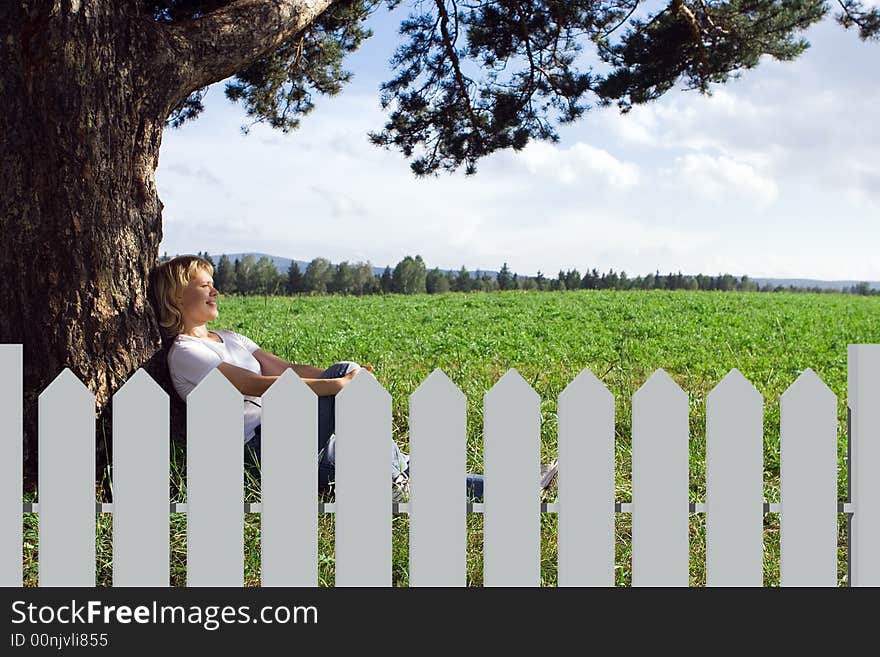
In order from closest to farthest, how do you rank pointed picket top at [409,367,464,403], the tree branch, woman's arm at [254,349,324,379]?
pointed picket top at [409,367,464,403]
the tree branch
woman's arm at [254,349,324,379]

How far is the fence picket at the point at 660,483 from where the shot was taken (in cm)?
302

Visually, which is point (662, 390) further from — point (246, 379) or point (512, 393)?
point (246, 379)

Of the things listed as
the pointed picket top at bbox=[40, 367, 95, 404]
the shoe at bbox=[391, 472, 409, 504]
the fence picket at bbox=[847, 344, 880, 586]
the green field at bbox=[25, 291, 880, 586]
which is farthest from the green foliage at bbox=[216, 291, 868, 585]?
the pointed picket top at bbox=[40, 367, 95, 404]

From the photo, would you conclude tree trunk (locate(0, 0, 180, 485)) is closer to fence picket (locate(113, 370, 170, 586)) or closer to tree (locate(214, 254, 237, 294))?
fence picket (locate(113, 370, 170, 586))

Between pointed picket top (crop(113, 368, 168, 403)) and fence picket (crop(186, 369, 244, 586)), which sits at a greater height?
pointed picket top (crop(113, 368, 168, 403))

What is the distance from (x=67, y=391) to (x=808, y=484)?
2.58 m

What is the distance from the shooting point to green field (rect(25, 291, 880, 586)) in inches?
167

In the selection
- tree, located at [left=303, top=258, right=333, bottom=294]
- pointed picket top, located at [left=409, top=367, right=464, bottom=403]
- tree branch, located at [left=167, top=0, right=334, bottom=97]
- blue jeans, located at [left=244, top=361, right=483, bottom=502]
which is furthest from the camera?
tree, located at [left=303, top=258, right=333, bottom=294]

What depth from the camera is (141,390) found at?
3.00 m

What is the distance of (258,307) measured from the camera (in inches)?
705

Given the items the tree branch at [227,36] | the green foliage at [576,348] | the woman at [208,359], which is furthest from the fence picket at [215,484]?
the tree branch at [227,36]

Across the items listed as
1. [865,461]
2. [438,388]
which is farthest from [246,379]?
[865,461]

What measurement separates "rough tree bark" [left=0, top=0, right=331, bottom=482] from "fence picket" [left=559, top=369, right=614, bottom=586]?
7.24 ft

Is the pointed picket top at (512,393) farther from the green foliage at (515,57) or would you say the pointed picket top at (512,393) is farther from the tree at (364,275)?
the tree at (364,275)
